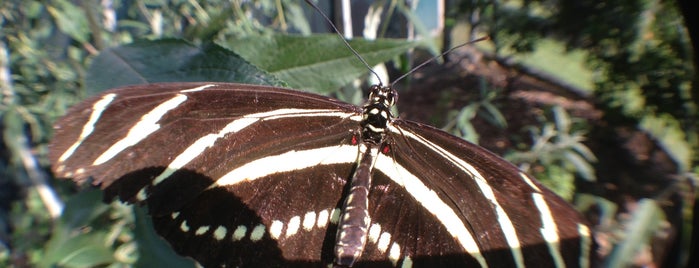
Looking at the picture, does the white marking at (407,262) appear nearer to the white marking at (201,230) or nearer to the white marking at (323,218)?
the white marking at (323,218)

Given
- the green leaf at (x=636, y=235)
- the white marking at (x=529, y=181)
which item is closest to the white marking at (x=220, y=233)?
the white marking at (x=529, y=181)

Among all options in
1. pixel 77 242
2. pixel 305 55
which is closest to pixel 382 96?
Answer: pixel 305 55

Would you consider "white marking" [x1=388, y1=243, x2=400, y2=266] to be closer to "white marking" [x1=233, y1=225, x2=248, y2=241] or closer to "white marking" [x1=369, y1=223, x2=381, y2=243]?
"white marking" [x1=369, y1=223, x2=381, y2=243]

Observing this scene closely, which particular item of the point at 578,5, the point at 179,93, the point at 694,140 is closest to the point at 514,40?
the point at 578,5

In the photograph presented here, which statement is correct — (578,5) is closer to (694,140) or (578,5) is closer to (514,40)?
(514,40)

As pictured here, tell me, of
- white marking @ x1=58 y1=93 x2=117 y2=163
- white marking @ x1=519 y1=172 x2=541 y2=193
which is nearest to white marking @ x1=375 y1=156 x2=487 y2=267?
white marking @ x1=519 y1=172 x2=541 y2=193
